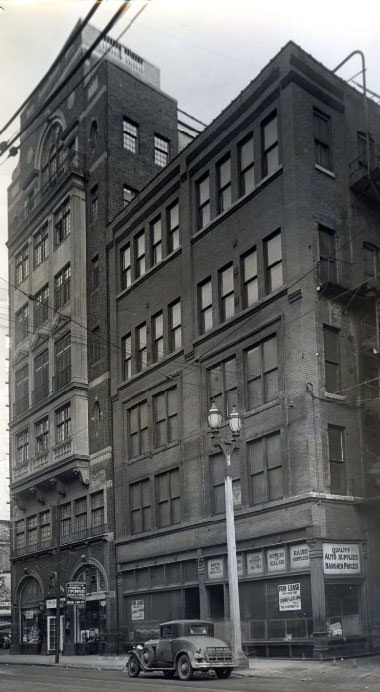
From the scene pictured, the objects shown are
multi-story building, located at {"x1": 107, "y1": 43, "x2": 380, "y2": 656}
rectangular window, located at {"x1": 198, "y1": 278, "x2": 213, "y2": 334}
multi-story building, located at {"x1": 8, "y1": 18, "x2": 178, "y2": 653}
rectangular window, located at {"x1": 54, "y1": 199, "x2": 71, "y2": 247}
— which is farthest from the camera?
rectangular window, located at {"x1": 54, "y1": 199, "x2": 71, "y2": 247}

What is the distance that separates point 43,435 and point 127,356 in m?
9.86

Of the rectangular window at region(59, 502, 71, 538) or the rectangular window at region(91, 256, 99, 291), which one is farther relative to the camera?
the rectangular window at region(91, 256, 99, 291)

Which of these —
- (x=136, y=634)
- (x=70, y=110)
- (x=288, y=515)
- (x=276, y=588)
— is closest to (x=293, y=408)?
(x=288, y=515)

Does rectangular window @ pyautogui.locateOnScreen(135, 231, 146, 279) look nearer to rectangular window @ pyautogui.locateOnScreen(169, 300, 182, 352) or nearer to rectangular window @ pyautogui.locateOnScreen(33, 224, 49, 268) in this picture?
rectangular window @ pyautogui.locateOnScreen(169, 300, 182, 352)

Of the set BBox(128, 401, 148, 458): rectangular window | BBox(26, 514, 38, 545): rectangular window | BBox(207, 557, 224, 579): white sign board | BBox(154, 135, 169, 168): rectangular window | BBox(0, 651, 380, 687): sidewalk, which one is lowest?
BBox(0, 651, 380, 687): sidewalk

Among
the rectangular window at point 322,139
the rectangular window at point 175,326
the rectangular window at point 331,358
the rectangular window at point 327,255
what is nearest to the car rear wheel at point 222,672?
the rectangular window at point 331,358

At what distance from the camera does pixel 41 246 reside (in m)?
54.2

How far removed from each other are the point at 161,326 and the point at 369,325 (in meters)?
11.4

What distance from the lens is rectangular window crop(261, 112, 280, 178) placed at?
3512cm

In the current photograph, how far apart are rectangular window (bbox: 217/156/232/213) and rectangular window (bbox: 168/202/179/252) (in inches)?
153

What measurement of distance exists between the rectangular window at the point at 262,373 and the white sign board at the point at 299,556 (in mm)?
5704

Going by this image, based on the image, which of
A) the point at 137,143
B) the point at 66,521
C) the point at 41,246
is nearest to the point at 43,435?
the point at 66,521

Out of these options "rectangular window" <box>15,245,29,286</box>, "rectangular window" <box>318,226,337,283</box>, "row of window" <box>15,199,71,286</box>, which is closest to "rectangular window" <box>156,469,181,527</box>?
"rectangular window" <box>318,226,337,283</box>

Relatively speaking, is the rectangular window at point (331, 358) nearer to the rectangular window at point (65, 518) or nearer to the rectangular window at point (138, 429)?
the rectangular window at point (138, 429)
